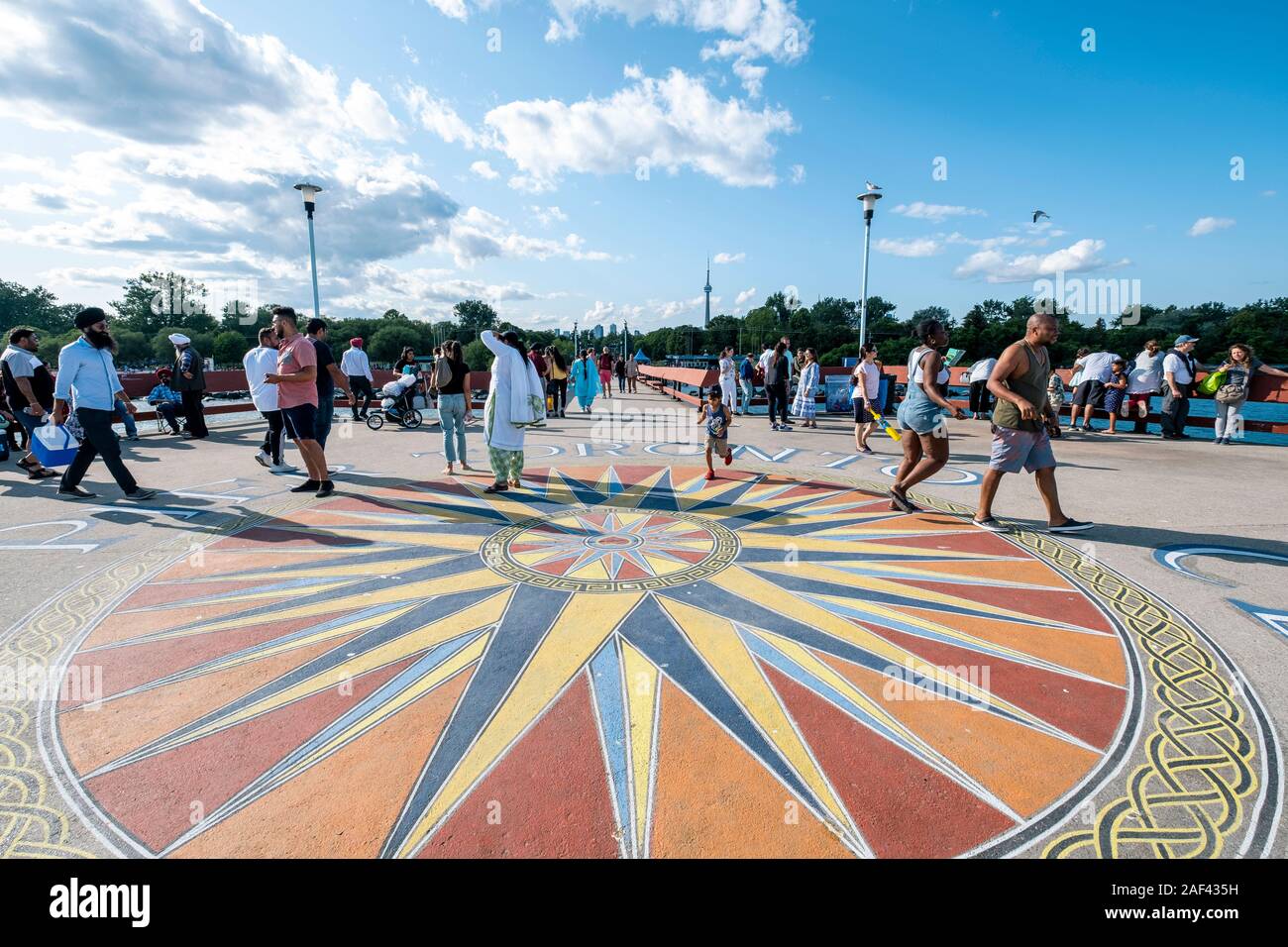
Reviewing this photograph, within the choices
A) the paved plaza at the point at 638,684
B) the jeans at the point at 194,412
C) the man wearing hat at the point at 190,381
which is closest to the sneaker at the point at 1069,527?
the paved plaza at the point at 638,684

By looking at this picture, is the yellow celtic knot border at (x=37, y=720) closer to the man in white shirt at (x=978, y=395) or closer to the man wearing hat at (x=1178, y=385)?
the man in white shirt at (x=978, y=395)

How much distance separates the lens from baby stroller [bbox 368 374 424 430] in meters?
11.7

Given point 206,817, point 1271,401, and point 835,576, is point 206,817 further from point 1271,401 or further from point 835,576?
point 1271,401

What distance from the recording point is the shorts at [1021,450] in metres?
4.91

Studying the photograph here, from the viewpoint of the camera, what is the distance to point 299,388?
6.13 meters

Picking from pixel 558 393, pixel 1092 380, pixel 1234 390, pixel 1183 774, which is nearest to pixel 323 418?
pixel 558 393

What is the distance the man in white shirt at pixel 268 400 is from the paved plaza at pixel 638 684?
233cm

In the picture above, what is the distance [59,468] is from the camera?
7680 millimetres

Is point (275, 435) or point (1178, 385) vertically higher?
point (1178, 385)

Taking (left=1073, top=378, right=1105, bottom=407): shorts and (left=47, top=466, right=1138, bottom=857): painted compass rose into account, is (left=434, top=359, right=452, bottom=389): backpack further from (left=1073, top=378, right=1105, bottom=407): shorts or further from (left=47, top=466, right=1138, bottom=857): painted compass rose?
(left=1073, top=378, right=1105, bottom=407): shorts

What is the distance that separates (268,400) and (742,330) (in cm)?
11636

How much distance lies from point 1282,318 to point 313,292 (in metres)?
90.3

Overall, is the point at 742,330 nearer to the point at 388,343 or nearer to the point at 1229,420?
the point at 388,343
